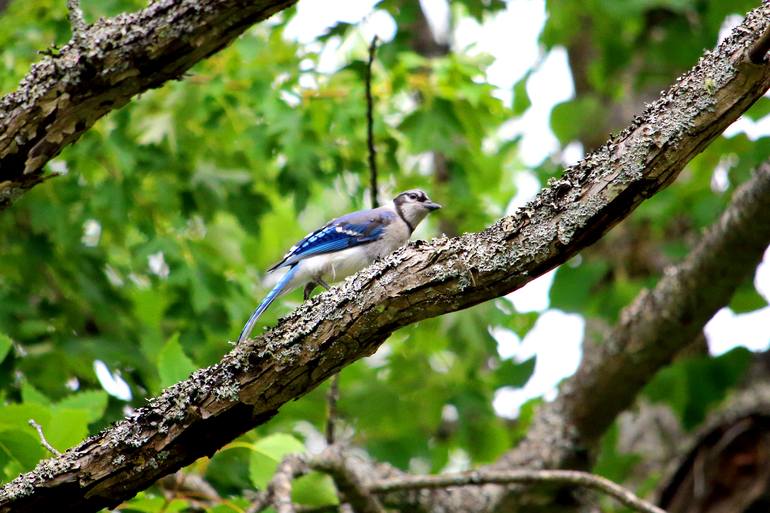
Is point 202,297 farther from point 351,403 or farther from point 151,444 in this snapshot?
point 151,444

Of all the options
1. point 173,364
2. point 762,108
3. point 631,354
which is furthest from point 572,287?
point 173,364

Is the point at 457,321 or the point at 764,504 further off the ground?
the point at 457,321

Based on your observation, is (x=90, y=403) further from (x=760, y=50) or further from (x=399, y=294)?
(x=760, y=50)

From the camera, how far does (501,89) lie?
6859 millimetres

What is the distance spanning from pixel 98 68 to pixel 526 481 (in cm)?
270

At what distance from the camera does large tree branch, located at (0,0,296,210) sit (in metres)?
3.55

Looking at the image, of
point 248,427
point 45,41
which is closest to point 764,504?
point 248,427

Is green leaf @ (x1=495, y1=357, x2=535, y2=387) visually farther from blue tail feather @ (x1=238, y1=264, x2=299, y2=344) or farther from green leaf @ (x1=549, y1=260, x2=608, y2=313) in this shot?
blue tail feather @ (x1=238, y1=264, x2=299, y2=344)

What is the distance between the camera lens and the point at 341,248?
504cm

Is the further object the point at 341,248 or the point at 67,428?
the point at 341,248

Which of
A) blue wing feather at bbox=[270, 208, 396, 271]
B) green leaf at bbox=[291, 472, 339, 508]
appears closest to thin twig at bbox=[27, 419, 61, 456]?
green leaf at bbox=[291, 472, 339, 508]

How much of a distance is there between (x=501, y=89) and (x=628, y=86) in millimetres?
2970

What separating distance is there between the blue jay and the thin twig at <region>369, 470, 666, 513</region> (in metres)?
1.07

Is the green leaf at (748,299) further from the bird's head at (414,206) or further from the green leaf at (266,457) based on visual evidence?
the green leaf at (266,457)
